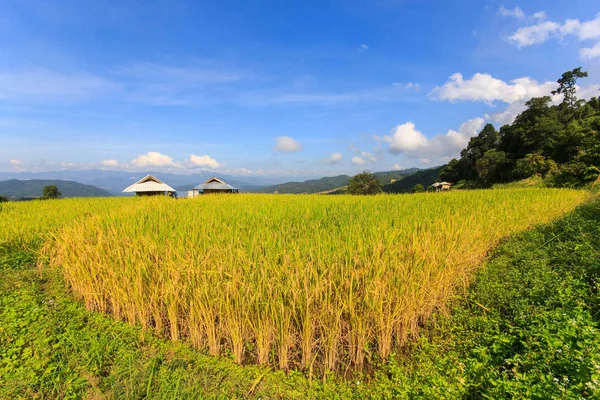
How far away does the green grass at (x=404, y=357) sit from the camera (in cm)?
181

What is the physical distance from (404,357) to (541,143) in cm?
3533

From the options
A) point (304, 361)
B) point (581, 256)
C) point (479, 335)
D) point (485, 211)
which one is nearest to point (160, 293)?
point (304, 361)

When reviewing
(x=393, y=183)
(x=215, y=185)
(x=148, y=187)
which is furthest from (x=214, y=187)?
(x=393, y=183)

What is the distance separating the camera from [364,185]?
133ft

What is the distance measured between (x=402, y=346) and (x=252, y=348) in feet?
4.99

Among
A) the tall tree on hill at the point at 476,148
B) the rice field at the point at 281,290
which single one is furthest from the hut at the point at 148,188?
the tall tree on hill at the point at 476,148

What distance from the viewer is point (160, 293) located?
9.34 feet

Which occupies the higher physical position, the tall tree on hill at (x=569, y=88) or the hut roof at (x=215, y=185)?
the tall tree on hill at (x=569, y=88)

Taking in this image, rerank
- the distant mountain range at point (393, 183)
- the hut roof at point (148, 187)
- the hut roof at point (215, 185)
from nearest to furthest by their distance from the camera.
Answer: the hut roof at point (148, 187)
the hut roof at point (215, 185)
the distant mountain range at point (393, 183)

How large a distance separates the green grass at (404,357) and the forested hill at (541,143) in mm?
16739

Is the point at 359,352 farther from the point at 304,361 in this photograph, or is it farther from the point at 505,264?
the point at 505,264

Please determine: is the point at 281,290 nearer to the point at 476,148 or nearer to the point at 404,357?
the point at 404,357

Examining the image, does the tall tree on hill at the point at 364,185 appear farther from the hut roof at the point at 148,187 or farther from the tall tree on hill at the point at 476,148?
the hut roof at the point at 148,187

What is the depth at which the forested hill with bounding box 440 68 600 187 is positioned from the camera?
1978 centimetres
